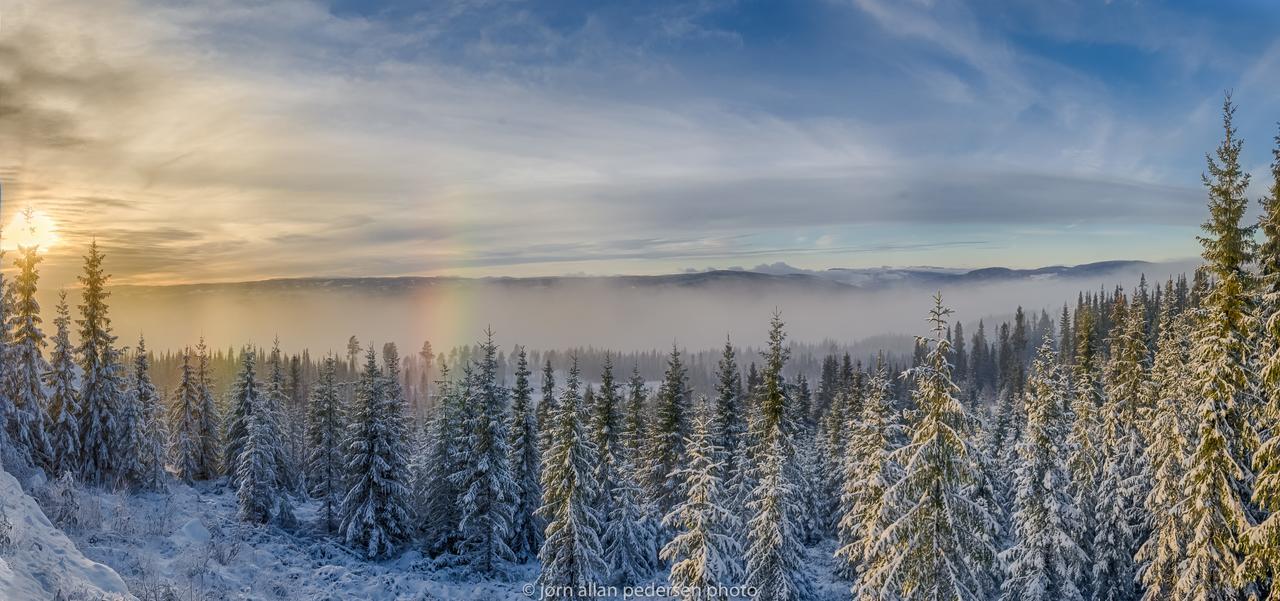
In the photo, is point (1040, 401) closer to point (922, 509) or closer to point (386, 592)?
point (922, 509)

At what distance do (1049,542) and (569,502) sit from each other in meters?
23.2

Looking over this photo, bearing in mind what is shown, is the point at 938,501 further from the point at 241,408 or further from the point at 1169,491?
the point at 241,408

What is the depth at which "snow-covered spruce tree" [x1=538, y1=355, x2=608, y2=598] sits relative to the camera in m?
31.4

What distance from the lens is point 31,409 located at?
33344mm

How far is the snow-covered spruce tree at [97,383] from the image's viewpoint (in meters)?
38.1

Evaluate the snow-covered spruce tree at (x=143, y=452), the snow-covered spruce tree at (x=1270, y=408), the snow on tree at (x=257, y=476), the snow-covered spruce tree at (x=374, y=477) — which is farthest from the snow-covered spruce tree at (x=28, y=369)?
the snow-covered spruce tree at (x=1270, y=408)

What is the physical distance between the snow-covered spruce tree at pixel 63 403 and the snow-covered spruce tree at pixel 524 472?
24.8 metres

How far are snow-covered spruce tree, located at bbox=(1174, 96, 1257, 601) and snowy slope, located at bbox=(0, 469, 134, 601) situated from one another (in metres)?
34.7

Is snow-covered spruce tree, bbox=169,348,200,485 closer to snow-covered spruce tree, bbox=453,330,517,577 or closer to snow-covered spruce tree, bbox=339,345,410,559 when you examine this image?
snow-covered spruce tree, bbox=339,345,410,559

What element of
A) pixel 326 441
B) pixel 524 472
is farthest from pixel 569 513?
pixel 326 441

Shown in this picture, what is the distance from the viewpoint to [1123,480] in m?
34.2

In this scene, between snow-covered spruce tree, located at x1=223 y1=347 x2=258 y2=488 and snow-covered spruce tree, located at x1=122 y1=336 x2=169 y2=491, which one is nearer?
snow-covered spruce tree, located at x1=122 y1=336 x2=169 y2=491

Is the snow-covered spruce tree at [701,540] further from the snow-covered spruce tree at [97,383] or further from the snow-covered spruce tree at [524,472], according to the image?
the snow-covered spruce tree at [97,383]

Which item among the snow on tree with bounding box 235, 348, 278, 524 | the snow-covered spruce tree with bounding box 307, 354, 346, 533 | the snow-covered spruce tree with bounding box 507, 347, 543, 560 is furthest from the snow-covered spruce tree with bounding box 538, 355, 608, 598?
the snow-covered spruce tree with bounding box 307, 354, 346, 533
